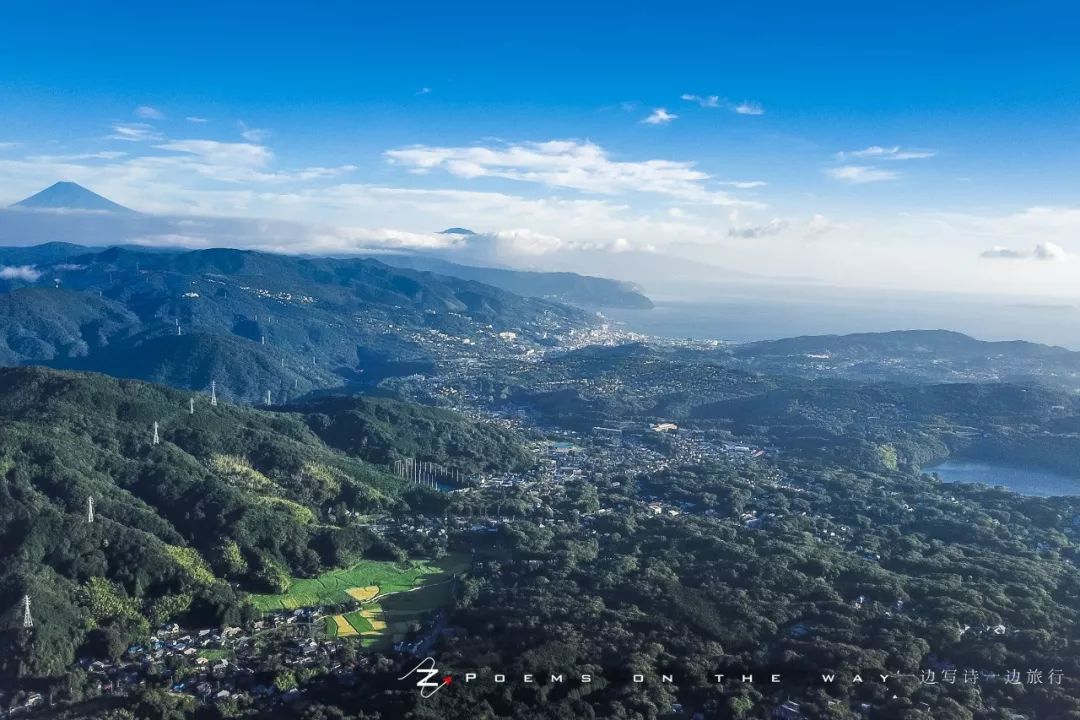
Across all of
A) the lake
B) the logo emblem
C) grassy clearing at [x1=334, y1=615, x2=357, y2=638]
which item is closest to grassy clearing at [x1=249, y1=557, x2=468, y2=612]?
grassy clearing at [x1=334, y1=615, x2=357, y2=638]

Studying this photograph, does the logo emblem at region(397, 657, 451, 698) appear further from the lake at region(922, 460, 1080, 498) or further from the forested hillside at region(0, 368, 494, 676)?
the lake at region(922, 460, 1080, 498)

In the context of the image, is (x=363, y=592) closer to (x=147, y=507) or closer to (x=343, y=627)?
(x=343, y=627)

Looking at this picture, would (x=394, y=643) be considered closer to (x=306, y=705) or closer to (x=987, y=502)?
(x=306, y=705)

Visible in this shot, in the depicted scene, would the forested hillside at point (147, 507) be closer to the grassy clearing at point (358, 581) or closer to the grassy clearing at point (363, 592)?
the grassy clearing at point (358, 581)

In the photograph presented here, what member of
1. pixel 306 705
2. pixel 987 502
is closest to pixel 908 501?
pixel 987 502

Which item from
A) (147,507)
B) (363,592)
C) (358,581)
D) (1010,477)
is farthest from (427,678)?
(1010,477)

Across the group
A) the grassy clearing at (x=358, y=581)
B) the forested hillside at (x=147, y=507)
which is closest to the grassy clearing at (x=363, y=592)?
the grassy clearing at (x=358, y=581)
